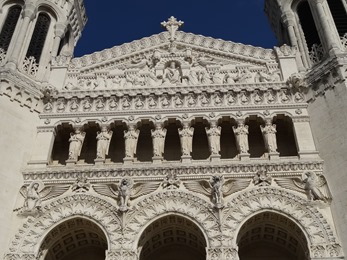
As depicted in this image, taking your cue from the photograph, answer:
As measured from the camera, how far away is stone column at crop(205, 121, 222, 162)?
16203 mm

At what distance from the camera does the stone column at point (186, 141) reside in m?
16.2

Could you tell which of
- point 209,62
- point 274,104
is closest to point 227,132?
point 274,104

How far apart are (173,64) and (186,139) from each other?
461 cm

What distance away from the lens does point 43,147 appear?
55.5 feet

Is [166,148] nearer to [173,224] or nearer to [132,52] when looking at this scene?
[173,224]

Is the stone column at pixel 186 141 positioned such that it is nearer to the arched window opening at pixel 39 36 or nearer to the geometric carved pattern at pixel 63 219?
the geometric carved pattern at pixel 63 219

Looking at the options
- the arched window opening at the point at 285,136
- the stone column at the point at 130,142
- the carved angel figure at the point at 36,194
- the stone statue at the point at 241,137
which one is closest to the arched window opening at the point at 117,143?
the stone column at the point at 130,142

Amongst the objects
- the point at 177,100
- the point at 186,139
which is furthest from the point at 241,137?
the point at 177,100

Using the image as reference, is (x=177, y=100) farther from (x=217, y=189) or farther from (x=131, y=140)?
(x=217, y=189)

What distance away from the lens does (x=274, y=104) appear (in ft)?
57.2

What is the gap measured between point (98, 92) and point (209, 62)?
5.05 m

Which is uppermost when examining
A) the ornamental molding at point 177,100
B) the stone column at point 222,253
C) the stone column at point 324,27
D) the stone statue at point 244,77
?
Answer: the stone column at point 324,27

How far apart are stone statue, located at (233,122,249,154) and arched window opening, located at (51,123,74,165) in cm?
621

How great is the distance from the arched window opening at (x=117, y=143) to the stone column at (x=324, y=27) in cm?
859
